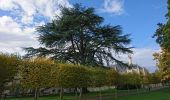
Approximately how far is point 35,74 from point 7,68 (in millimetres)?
4486

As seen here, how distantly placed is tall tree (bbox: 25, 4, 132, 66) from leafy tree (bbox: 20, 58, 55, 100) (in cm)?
2484

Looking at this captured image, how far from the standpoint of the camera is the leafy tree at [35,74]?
29078 mm

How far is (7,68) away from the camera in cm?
2527

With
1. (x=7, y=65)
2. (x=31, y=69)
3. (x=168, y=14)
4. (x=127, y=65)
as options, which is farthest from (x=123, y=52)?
(x=7, y=65)

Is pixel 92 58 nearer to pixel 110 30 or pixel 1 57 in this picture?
pixel 110 30

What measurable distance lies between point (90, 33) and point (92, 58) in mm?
5109

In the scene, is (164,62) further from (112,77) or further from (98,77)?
(98,77)

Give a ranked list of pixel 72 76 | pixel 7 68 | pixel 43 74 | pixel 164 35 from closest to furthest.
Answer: pixel 7 68
pixel 43 74
pixel 72 76
pixel 164 35

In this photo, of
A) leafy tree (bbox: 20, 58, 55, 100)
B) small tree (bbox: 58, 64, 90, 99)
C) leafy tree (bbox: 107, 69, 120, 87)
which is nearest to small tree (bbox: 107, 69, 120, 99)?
leafy tree (bbox: 107, 69, 120, 87)

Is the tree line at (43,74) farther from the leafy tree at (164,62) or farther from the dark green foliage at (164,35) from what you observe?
the leafy tree at (164,62)

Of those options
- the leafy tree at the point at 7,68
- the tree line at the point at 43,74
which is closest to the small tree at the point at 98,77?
the tree line at the point at 43,74

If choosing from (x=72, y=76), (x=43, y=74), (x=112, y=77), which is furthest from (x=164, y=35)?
(x=43, y=74)

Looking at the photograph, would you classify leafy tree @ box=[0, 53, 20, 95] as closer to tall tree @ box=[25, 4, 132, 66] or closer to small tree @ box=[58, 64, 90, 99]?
small tree @ box=[58, 64, 90, 99]

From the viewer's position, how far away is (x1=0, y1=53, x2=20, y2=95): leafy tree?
24386 mm
